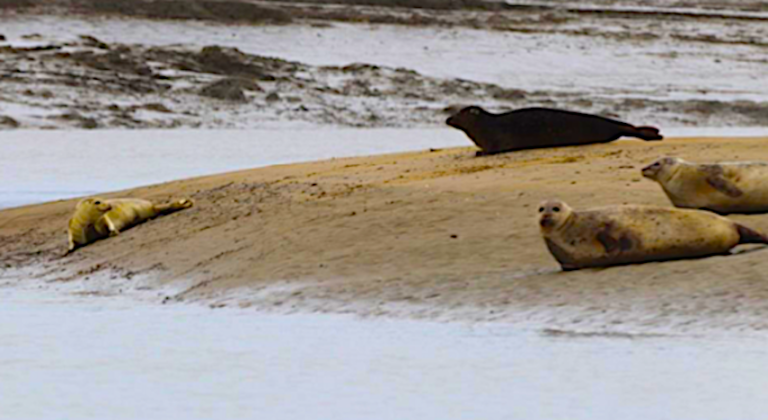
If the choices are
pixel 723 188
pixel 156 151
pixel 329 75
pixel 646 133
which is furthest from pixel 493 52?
pixel 723 188

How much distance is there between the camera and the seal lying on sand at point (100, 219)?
335 inches

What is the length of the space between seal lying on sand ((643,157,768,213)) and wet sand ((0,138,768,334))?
0.10 meters

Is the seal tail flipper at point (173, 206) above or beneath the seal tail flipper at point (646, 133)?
beneath

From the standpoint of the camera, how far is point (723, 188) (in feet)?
22.9

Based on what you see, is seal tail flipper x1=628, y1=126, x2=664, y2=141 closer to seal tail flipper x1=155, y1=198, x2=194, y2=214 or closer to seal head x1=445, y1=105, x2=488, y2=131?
seal head x1=445, y1=105, x2=488, y2=131

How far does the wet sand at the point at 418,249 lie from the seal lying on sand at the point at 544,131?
0.48 feet

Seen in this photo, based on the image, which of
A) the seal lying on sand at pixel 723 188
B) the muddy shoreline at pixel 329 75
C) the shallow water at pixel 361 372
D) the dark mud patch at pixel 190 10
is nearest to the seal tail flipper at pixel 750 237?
the seal lying on sand at pixel 723 188

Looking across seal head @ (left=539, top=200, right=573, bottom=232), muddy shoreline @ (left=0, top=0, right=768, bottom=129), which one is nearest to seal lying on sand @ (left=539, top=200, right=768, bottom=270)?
seal head @ (left=539, top=200, right=573, bottom=232)

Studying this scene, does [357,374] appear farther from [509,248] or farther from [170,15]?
[170,15]

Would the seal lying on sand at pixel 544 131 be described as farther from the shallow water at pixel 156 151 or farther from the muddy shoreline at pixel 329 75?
the muddy shoreline at pixel 329 75

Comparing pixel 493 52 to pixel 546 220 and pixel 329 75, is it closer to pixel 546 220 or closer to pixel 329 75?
pixel 329 75

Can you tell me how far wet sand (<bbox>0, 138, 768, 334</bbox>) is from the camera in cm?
578

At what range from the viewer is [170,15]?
24.4 meters

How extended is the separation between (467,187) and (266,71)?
12539 mm
